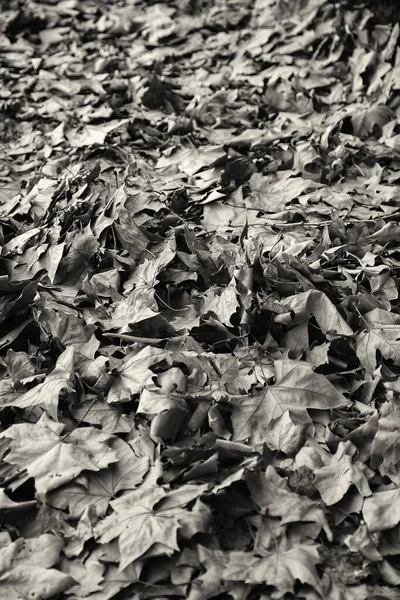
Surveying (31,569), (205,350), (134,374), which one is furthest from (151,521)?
(205,350)

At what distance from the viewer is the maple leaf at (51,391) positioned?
6.34 feet

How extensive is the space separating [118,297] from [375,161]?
1633mm

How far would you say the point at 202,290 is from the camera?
2363 mm

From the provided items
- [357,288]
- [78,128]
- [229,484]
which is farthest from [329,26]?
[229,484]

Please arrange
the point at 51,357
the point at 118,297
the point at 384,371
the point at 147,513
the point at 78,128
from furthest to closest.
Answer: the point at 78,128, the point at 118,297, the point at 51,357, the point at 384,371, the point at 147,513

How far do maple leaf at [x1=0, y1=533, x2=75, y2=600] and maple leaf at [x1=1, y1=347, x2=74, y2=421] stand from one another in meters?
0.40

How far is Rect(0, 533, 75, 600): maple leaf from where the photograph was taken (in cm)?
152

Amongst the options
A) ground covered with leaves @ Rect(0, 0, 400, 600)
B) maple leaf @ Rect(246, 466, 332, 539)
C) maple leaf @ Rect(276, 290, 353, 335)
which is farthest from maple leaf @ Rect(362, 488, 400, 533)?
maple leaf @ Rect(276, 290, 353, 335)

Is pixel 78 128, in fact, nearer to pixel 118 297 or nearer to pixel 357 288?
pixel 118 297

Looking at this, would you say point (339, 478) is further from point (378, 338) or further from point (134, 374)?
point (134, 374)

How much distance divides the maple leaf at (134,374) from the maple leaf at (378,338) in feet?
2.17

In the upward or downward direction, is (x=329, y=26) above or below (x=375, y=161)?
above

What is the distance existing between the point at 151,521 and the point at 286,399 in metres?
0.57

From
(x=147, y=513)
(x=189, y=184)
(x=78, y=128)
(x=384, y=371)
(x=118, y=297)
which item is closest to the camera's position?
(x=147, y=513)
